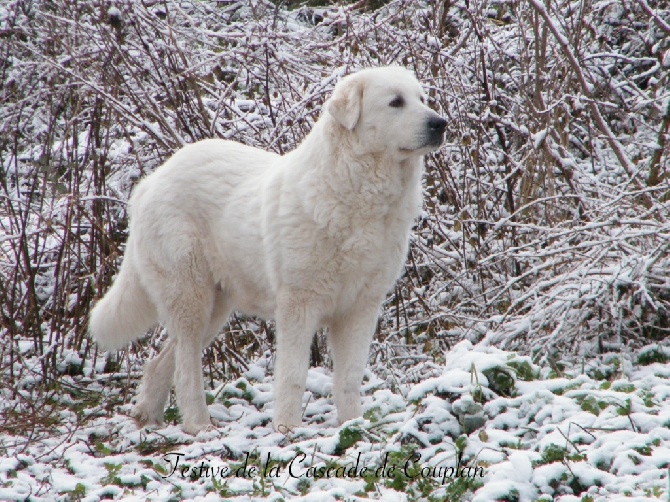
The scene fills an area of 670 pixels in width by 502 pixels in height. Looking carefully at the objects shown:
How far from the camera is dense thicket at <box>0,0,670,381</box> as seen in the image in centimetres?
539

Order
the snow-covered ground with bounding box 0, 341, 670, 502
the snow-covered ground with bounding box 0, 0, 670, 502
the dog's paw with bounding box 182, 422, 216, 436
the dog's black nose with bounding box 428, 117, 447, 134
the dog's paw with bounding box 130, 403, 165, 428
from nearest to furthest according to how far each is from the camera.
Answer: the snow-covered ground with bounding box 0, 341, 670, 502 → the snow-covered ground with bounding box 0, 0, 670, 502 → the dog's black nose with bounding box 428, 117, 447, 134 → the dog's paw with bounding box 182, 422, 216, 436 → the dog's paw with bounding box 130, 403, 165, 428

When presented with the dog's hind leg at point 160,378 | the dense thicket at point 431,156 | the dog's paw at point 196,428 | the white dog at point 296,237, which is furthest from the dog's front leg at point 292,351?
the dense thicket at point 431,156

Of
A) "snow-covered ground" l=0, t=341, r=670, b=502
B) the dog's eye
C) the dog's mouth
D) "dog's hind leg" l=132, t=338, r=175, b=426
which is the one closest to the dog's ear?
the dog's eye

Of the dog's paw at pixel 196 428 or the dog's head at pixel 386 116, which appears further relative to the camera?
the dog's paw at pixel 196 428

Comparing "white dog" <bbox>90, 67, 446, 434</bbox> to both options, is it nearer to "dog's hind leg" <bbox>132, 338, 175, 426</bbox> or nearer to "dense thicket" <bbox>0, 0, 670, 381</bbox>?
"dog's hind leg" <bbox>132, 338, 175, 426</bbox>

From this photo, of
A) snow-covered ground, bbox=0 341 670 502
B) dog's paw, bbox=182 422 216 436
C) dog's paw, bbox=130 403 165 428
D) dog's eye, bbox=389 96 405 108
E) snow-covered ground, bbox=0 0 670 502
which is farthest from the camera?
dog's paw, bbox=130 403 165 428

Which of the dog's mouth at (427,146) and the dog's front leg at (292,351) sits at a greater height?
the dog's mouth at (427,146)

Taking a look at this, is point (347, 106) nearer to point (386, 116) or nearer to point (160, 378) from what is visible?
point (386, 116)

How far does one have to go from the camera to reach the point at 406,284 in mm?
6125

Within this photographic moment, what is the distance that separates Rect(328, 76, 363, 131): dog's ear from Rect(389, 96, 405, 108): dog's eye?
17 centimetres

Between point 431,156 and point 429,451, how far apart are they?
342 cm

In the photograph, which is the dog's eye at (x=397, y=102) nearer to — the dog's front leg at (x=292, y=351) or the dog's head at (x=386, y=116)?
the dog's head at (x=386, y=116)

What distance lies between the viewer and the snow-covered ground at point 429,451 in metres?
2.99

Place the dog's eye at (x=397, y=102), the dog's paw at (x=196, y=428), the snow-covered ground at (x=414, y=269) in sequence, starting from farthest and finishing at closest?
the dog's paw at (x=196, y=428), the dog's eye at (x=397, y=102), the snow-covered ground at (x=414, y=269)
